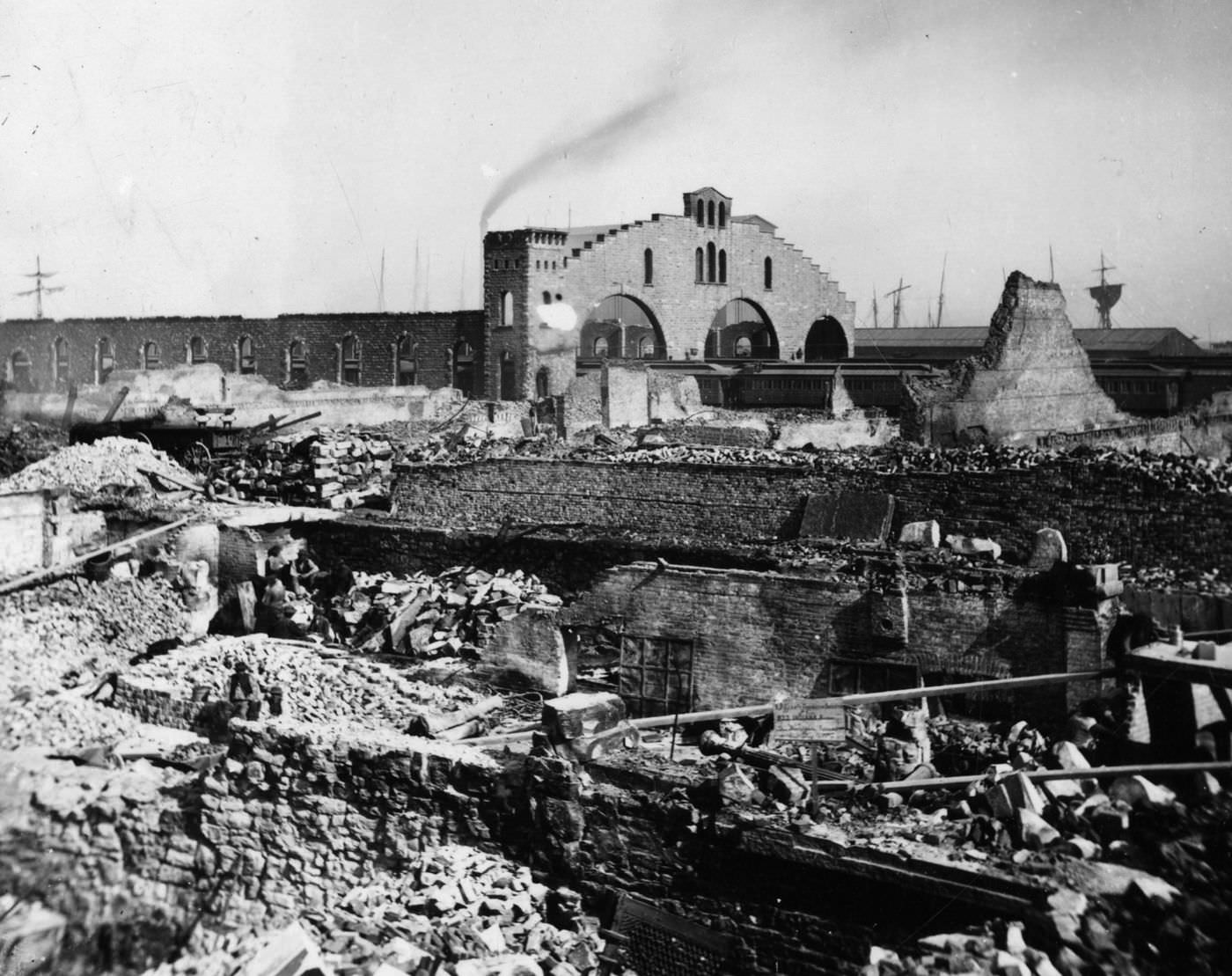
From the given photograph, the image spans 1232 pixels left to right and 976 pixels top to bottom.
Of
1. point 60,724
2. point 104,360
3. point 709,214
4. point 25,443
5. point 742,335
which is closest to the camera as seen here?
point 60,724

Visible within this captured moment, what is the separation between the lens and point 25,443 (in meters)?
21.6

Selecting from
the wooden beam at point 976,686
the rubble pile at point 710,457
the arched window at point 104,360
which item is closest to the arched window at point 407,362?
the arched window at point 104,360

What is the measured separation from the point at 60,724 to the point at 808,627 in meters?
7.54

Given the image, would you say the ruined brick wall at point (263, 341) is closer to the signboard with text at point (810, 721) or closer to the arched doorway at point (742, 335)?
the arched doorway at point (742, 335)

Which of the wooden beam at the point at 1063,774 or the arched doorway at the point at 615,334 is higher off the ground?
the arched doorway at the point at 615,334

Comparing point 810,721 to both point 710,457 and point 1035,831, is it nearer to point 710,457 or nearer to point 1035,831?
point 1035,831

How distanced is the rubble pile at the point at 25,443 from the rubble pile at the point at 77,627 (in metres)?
5.70

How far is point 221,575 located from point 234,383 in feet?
45.3

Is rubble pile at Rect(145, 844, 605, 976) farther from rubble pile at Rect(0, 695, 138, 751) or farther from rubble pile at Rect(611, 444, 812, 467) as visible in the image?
rubble pile at Rect(611, 444, 812, 467)

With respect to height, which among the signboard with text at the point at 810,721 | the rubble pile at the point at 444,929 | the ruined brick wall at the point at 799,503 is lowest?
the rubble pile at the point at 444,929

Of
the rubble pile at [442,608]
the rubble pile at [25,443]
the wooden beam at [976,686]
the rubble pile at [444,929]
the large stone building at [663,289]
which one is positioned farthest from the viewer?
the large stone building at [663,289]

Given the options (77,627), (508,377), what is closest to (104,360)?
(508,377)

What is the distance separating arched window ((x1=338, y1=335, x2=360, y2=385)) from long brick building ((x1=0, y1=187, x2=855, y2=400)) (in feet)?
0.12

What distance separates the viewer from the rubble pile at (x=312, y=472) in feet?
60.2
